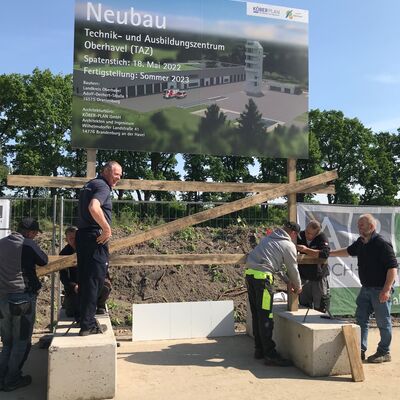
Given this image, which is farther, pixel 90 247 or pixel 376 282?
pixel 376 282

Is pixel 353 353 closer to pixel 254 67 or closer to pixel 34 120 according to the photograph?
pixel 254 67

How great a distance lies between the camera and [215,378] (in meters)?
4.93

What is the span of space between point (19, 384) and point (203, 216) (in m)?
2.80

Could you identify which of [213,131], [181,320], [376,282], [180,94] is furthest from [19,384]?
[376,282]

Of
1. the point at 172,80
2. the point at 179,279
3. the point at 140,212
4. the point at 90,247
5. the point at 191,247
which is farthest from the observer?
the point at 191,247

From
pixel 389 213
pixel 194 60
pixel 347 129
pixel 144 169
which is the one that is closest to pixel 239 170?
pixel 144 169

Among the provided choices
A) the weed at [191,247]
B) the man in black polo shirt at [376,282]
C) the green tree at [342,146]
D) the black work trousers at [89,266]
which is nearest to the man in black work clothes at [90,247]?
the black work trousers at [89,266]

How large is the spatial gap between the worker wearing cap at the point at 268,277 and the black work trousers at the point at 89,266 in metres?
1.96

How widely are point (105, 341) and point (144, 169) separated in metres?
29.2

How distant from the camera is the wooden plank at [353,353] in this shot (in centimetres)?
490

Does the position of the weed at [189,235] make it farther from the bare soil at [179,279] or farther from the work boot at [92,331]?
the work boot at [92,331]

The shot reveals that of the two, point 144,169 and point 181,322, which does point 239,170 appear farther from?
point 181,322

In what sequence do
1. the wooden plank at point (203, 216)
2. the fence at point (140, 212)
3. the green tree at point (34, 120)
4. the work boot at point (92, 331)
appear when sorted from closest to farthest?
the work boot at point (92, 331) → the wooden plank at point (203, 216) → the fence at point (140, 212) → the green tree at point (34, 120)

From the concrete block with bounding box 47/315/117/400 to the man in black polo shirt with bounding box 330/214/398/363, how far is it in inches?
131
